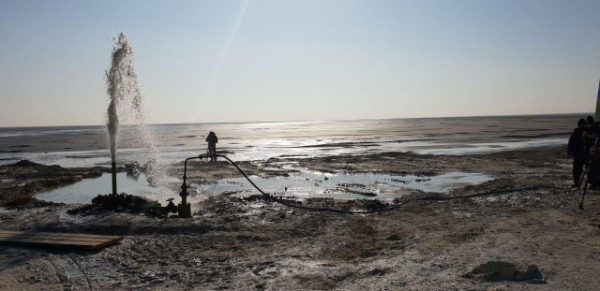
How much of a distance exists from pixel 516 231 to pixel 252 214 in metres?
6.12

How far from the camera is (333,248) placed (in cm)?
860

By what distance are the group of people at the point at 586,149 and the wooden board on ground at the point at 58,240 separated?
12289 millimetres

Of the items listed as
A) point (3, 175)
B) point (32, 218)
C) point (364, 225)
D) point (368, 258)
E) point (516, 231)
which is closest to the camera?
point (368, 258)

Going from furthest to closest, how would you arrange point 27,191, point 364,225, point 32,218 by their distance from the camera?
point 27,191, point 32,218, point 364,225

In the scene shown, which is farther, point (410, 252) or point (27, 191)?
point (27, 191)

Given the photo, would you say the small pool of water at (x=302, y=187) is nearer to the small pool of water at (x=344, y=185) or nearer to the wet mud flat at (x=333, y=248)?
the small pool of water at (x=344, y=185)

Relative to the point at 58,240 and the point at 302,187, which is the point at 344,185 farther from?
the point at 58,240

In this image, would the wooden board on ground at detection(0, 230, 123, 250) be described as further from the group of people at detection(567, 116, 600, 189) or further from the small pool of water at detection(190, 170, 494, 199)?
the group of people at detection(567, 116, 600, 189)

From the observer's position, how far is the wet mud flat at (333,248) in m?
6.62

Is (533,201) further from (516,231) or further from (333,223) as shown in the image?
(333,223)

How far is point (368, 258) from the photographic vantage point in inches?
308

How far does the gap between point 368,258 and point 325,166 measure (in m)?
17.2

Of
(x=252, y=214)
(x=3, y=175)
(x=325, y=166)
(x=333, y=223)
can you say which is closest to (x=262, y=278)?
(x=333, y=223)

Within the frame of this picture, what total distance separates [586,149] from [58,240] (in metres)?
13.9
